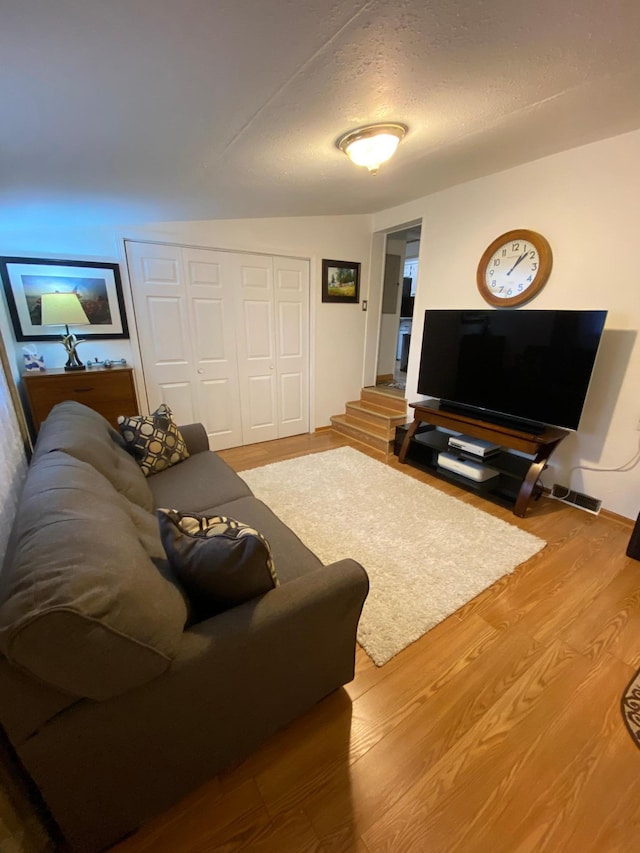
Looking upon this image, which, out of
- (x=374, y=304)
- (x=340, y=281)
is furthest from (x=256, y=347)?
(x=374, y=304)

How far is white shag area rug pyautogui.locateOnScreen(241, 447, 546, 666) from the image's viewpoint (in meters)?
1.69

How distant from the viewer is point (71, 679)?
71 cm

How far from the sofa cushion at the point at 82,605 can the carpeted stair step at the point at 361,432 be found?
2861 millimetres

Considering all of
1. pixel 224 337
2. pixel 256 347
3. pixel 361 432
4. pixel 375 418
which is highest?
pixel 224 337

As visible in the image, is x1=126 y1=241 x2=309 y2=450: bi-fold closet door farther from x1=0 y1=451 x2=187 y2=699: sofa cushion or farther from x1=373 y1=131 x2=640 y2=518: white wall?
x1=0 y1=451 x2=187 y2=699: sofa cushion

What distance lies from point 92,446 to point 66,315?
1.54 m

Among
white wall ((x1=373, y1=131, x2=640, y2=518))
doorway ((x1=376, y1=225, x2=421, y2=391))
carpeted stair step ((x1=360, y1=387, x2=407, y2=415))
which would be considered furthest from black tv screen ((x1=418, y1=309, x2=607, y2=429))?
doorway ((x1=376, y1=225, x2=421, y2=391))

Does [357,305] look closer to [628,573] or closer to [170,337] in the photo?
[170,337]

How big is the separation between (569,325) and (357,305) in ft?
7.83

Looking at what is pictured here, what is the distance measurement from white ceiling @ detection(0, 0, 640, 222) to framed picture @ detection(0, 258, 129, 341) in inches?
16.3

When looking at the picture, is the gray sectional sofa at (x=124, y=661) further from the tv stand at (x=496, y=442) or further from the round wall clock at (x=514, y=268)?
the round wall clock at (x=514, y=268)

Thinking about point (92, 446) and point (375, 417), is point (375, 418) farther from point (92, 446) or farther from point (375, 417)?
point (92, 446)

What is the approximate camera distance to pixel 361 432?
392 cm

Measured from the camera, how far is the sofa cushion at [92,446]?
1492mm
